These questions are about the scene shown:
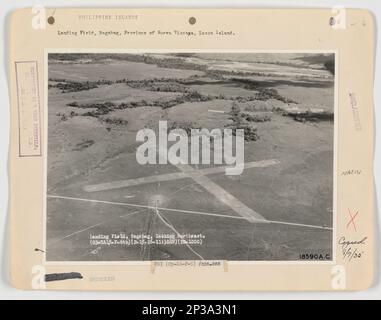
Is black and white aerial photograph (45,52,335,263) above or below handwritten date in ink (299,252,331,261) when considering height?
above

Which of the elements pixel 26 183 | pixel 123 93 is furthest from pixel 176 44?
pixel 26 183

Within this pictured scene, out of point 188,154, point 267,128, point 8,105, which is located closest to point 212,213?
point 188,154

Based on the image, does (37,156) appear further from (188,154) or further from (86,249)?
(188,154)

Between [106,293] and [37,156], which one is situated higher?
[37,156]

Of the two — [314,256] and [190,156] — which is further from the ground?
[190,156]

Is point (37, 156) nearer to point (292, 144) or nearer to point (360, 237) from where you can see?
point (292, 144)

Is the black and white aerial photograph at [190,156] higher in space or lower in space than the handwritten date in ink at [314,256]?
higher

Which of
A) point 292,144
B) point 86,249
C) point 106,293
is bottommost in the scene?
point 106,293
